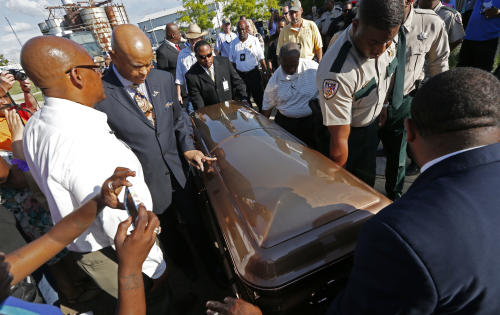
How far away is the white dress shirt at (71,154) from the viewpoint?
110 centimetres

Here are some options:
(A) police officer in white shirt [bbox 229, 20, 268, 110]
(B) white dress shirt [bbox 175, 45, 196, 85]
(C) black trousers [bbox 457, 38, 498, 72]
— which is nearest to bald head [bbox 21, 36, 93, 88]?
(B) white dress shirt [bbox 175, 45, 196, 85]

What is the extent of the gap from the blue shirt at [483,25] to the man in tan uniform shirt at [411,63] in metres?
2.00

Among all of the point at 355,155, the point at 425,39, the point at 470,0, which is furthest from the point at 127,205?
the point at 470,0

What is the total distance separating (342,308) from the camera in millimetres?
791

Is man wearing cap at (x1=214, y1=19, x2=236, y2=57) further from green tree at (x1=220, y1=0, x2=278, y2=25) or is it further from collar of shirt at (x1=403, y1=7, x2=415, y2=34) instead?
green tree at (x1=220, y1=0, x2=278, y2=25)

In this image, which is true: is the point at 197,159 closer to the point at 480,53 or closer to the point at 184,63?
the point at 184,63

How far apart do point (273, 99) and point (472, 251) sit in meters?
2.66

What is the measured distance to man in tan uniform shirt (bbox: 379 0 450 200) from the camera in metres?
2.14

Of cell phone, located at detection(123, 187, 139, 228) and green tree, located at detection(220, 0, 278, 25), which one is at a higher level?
green tree, located at detection(220, 0, 278, 25)

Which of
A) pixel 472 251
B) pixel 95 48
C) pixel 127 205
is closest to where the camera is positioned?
pixel 472 251

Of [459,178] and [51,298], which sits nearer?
[459,178]

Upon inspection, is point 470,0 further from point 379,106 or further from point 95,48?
point 95,48

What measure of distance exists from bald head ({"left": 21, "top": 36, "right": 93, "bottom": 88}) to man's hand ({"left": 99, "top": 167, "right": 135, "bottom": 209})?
553 mm

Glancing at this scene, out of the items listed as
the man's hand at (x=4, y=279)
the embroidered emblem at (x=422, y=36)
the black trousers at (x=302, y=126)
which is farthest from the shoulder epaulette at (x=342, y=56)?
the man's hand at (x=4, y=279)
